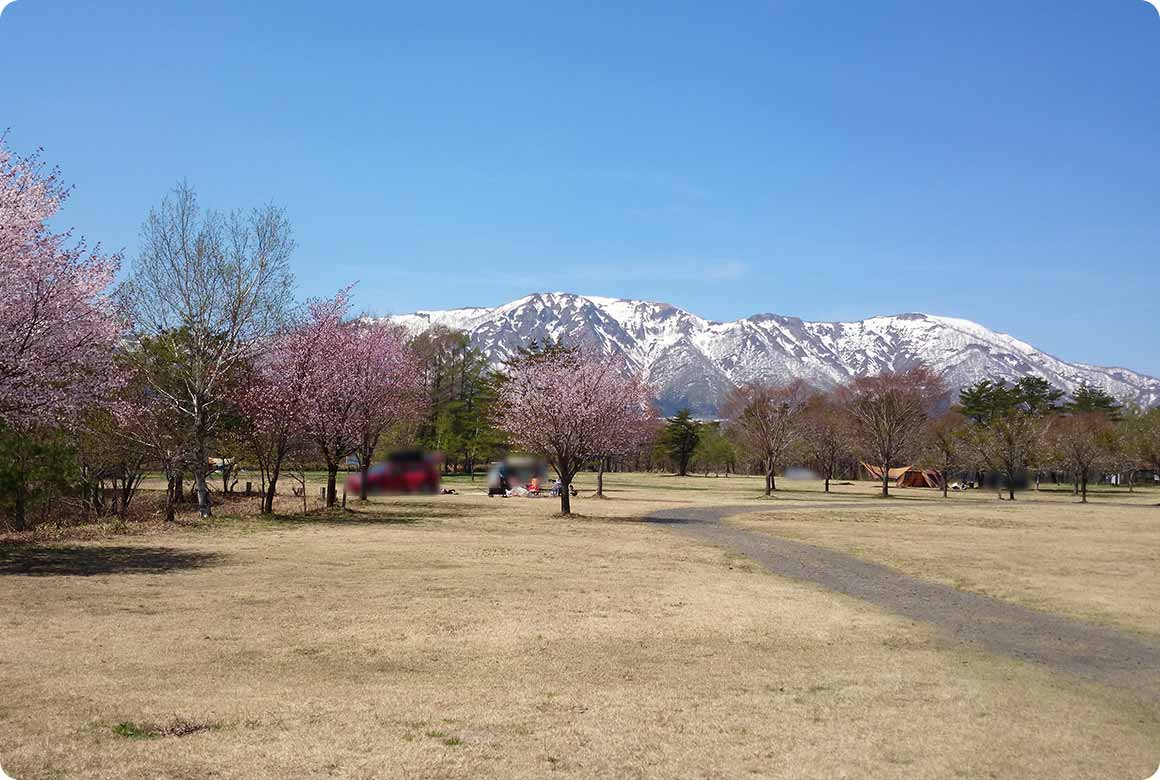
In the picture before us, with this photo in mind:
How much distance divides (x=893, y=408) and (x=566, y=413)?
139 ft

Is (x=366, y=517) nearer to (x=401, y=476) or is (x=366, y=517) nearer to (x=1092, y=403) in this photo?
(x=401, y=476)

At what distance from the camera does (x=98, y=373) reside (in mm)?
22234

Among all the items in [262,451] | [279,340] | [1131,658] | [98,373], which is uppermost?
[279,340]

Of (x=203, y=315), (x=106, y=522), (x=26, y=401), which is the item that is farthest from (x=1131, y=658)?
(x=203, y=315)

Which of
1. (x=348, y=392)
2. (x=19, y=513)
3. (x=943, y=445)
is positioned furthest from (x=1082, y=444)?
(x=19, y=513)

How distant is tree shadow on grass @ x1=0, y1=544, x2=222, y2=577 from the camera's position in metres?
17.3

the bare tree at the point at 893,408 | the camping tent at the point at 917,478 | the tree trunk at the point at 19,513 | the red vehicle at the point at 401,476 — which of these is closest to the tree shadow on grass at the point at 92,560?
the tree trunk at the point at 19,513

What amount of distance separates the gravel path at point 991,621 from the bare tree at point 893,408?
1907 inches

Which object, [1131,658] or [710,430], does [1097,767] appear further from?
[710,430]

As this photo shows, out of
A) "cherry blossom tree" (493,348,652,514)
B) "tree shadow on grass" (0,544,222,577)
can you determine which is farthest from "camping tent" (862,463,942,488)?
"tree shadow on grass" (0,544,222,577)

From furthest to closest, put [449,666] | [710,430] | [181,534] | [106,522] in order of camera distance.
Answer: [710,430] < [106,522] < [181,534] < [449,666]

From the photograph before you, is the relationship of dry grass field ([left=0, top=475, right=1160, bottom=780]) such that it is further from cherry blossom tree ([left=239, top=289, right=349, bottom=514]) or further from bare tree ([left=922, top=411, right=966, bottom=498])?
bare tree ([left=922, top=411, right=966, bottom=498])

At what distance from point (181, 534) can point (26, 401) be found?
8509 mm

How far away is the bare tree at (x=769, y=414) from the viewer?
74.1m
